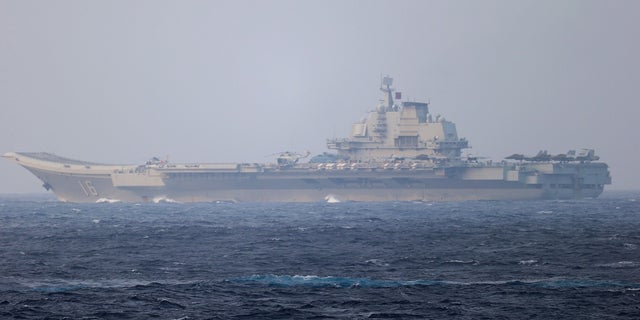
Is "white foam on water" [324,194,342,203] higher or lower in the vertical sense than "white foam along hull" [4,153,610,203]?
lower

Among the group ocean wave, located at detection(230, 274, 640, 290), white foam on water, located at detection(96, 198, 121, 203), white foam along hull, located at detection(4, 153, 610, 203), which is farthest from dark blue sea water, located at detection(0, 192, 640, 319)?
white foam on water, located at detection(96, 198, 121, 203)

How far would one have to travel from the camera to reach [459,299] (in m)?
26.1

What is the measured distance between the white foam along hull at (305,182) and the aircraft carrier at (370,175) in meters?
0.10

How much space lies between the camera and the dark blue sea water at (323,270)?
24.7 metres

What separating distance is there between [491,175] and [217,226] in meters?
42.1

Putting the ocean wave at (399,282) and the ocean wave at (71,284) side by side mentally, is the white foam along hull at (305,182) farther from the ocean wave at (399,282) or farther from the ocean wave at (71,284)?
the ocean wave at (71,284)

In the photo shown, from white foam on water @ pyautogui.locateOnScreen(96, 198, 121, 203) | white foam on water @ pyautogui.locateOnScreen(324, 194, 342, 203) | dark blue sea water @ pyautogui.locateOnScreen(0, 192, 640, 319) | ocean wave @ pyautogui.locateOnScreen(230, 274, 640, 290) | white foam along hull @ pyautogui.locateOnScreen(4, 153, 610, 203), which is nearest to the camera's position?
dark blue sea water @ pyautogui.locateOnScreen(0, 192, 640, 319)

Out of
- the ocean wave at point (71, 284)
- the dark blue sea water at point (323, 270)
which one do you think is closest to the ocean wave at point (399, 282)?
the dark blue sea water at point (323, 270)

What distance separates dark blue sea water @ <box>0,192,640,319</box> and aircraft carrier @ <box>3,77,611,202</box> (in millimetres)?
35917

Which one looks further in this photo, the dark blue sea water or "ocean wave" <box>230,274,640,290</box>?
"ocean wave" <box>230,274,640,290</box>

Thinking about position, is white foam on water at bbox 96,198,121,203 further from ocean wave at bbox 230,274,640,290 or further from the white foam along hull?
ocean wave at bbox 230,274,640,290

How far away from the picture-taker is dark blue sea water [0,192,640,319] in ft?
81.1

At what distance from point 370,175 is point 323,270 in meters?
62.1

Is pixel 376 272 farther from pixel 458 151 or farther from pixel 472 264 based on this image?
pixel 458 151
